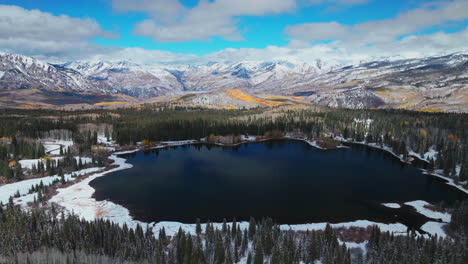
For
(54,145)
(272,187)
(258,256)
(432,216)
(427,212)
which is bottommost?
(258,256)

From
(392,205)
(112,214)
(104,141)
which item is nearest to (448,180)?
(392,205)

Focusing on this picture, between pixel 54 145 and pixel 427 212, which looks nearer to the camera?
pixel 427 212

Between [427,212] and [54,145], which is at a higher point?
[54,145]

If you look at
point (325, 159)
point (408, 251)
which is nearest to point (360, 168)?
point (325, 159)

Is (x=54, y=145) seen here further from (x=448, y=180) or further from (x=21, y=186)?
(x=448, y=180)

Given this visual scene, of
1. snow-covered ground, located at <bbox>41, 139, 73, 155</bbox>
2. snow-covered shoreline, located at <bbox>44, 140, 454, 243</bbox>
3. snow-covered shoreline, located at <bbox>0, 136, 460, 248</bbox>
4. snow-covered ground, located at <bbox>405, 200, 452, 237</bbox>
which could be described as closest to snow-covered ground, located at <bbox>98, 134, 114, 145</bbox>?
snow-covered ground, located at <bbox>41, 139, 73, 155</bbox>

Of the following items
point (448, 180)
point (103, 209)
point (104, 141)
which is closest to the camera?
point (103, 209)

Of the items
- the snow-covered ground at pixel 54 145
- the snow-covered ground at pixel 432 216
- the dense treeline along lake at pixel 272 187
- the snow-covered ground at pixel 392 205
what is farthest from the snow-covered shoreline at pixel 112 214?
the snow-covered ground at pixel 54 145

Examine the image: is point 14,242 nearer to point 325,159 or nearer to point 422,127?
point 325,159

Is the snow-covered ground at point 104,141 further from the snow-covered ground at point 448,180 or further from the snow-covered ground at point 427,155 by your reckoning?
the snow-covered ground at point 427,155
